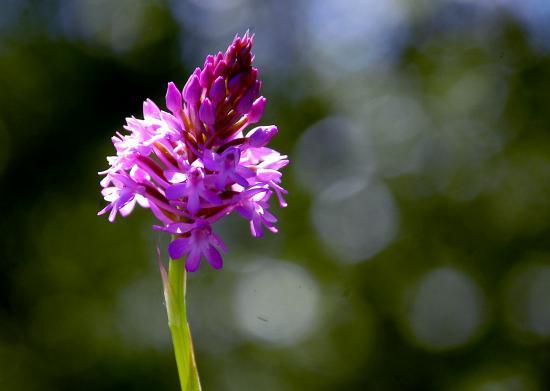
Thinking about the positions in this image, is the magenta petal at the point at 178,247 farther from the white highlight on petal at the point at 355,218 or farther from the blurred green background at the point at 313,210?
the white highlight on petal at the point at 355,218

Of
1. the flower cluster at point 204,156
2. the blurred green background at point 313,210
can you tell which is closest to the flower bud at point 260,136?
the flower cluster at point 204,156

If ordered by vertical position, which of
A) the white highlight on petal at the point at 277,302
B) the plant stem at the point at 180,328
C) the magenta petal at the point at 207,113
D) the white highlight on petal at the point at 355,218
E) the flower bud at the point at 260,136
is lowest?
the plant stem at the point at 180,328

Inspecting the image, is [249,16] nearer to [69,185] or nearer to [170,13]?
[170,13]

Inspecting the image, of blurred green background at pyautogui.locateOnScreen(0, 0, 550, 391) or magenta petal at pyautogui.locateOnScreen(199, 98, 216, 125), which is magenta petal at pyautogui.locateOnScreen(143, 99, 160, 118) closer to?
magenta petal at pyautogui.locateOnScreen(199, 98, 216, 125)

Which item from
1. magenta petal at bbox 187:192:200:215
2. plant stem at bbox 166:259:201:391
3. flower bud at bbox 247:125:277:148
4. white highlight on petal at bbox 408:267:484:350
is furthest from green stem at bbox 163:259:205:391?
white highlight on petal at bbox 408:267:484:350

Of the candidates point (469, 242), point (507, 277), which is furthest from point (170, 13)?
point (507, 277)

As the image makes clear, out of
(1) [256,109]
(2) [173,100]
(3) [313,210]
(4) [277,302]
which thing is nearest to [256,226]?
(1) [256,109]

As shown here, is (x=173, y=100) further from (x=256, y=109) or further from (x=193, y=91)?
(x=256, y=109)
